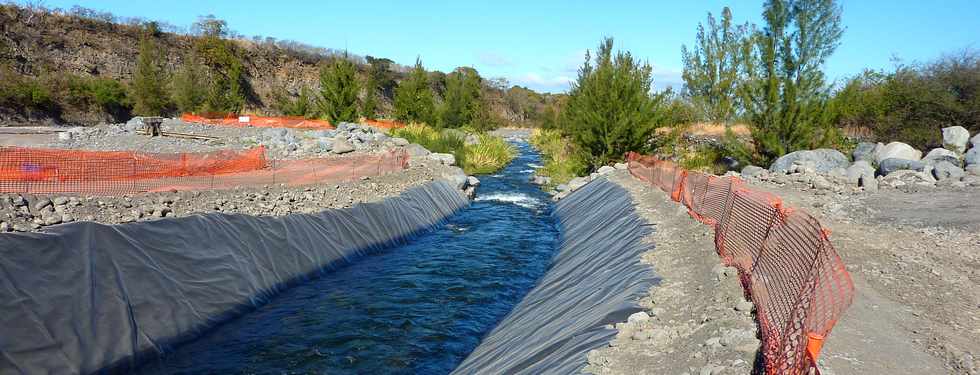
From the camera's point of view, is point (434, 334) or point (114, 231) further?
point (434, 334)

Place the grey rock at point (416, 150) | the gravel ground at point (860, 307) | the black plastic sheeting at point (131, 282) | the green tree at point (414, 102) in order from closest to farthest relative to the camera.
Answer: the gravel ground at point (860, 307) < the black plastic sheeting at point (131, 282) < the grey rock at point (416, 150) < the green tree at point (414, 102)

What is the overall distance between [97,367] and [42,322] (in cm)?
72

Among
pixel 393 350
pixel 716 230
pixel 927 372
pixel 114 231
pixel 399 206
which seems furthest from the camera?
pixel 399 206

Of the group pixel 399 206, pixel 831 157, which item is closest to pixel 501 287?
pixel 399 206

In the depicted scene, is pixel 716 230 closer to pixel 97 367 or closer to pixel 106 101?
pixel 97 367

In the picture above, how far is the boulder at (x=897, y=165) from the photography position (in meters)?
→ 17.9

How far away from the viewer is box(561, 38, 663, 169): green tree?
23.2 metres

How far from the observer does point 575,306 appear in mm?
7680

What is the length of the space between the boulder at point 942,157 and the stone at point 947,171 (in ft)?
2.67

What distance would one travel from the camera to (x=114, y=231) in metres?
7.34

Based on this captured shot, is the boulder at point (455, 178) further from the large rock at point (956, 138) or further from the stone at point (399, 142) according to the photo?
the large rock at point (956, 138)

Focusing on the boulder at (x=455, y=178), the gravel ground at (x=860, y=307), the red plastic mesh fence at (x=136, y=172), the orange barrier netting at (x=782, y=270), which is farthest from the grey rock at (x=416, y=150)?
the gravel ground at (x=860, y=307)

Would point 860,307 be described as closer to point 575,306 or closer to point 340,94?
point 575,306

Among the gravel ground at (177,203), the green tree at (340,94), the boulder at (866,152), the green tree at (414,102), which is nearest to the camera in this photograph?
the gravel ground at (177,203)
